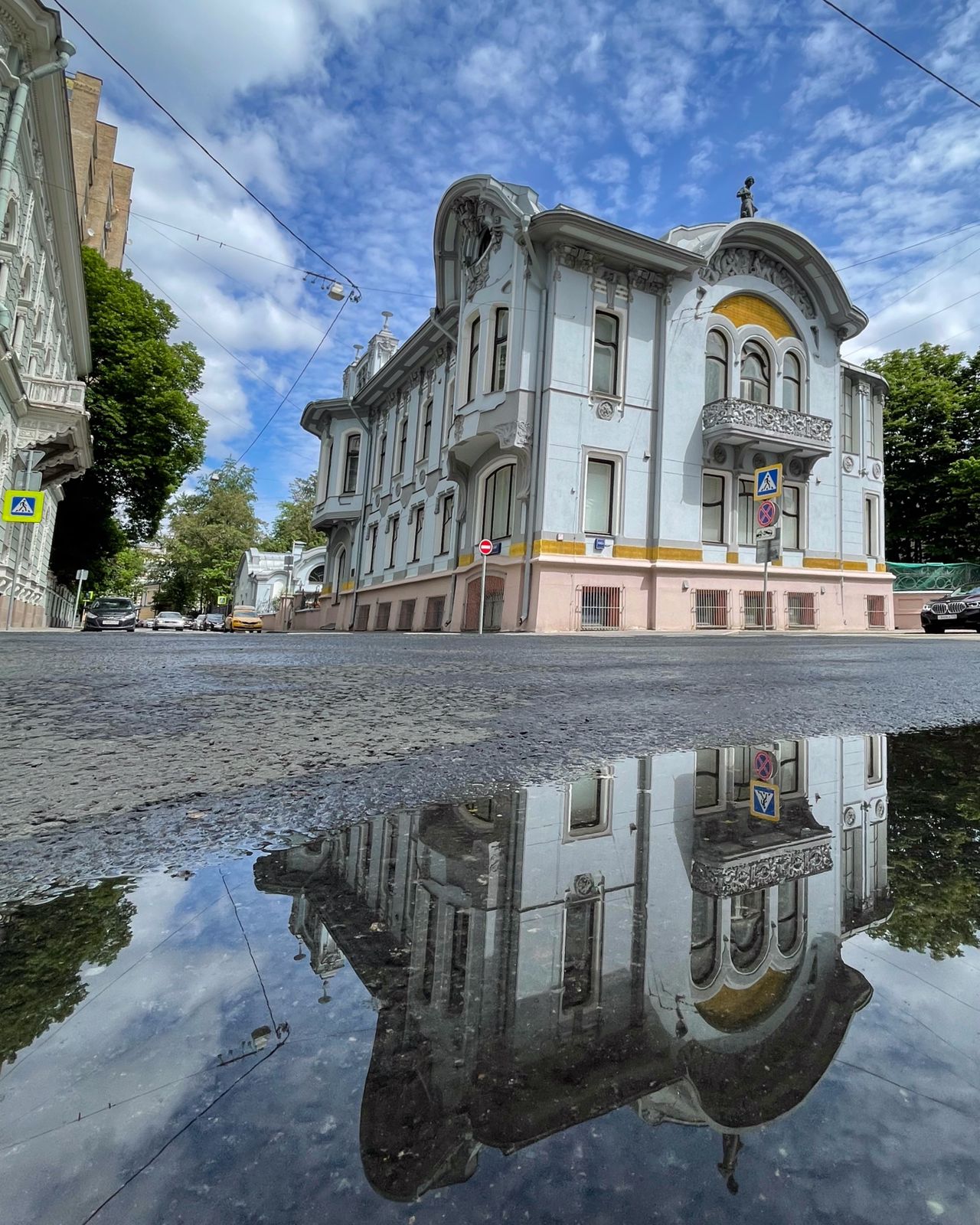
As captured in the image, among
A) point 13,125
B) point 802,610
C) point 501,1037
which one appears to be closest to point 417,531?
point 802,610

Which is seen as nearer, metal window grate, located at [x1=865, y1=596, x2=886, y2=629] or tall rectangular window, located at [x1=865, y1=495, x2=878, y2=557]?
metal window grate, located at [x1=865, y1=596, x2=886, y2=629]

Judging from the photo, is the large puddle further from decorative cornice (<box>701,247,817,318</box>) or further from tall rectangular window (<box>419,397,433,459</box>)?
tall rectangular window (<box>419,397,433,459</box>)

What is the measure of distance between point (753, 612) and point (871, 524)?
6.93 m

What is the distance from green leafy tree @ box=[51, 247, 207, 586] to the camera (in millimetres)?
24328

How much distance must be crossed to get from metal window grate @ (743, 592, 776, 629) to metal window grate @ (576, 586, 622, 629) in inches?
154

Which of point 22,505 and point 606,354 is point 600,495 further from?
point 22,505

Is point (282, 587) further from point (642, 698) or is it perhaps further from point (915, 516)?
point (642, 698)

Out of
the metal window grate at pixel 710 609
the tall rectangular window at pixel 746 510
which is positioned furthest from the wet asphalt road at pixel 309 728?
the tall rectangular window at pixel 746 510

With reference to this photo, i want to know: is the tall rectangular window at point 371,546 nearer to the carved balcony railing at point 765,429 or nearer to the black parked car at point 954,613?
the carved balcony railing at point 765,429

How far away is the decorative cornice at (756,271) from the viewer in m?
19.3

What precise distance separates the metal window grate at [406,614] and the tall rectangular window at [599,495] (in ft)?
26.6

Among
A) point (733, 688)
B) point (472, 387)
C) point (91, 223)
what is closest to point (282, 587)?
point (91, 223)

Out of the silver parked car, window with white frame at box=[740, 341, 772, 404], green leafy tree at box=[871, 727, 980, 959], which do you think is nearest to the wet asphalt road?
green leafy tree at box=[871, 727, 980, 959]

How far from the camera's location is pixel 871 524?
2245cm
